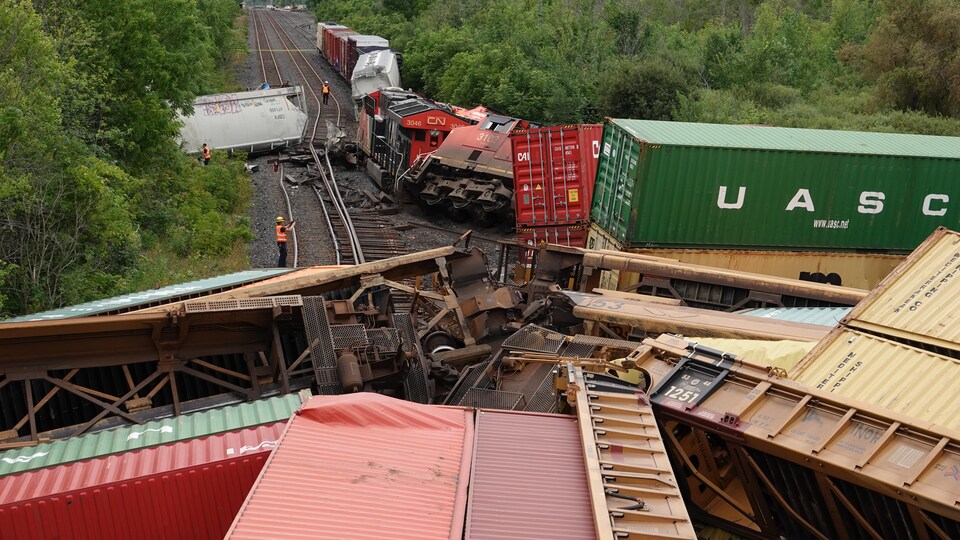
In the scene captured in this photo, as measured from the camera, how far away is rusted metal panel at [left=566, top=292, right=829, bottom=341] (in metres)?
11.1

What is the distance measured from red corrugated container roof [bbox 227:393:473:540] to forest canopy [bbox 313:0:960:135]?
23.7 metres

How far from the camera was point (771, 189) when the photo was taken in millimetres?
16375

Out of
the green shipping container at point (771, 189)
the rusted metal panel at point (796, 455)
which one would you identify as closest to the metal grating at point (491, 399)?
the rusted metal panel at point (796, 455)

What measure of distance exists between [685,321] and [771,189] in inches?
232

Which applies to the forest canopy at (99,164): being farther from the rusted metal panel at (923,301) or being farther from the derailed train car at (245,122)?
the rusted metal panel at (923,301)

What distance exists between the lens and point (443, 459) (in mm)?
7066

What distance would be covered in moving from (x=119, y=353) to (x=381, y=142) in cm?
2026

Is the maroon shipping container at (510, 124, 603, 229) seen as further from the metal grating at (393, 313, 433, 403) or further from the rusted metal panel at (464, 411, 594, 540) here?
the rusted metal panel at (464, 411, 594, 540)

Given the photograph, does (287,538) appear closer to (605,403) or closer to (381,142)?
(605,403)

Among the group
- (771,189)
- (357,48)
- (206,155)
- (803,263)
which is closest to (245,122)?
(206,155)

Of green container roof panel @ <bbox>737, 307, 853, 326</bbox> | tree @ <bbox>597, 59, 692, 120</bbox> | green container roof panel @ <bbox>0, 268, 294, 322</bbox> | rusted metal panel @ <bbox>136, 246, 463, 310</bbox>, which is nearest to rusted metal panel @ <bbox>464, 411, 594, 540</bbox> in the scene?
rusted metal panel @ <bbox>136, 246, 463, 310</bbox>

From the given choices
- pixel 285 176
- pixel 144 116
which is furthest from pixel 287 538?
pixel 285 176

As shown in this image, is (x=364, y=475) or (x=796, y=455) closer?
(x=364, y=475)

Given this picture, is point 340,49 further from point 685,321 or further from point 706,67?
point 685,321
